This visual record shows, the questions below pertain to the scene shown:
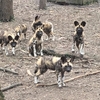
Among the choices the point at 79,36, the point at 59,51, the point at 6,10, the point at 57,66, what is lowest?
the point at 59,51

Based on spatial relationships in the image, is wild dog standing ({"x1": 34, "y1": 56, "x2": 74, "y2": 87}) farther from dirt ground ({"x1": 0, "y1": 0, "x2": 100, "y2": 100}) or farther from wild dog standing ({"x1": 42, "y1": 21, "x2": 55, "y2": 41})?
wild dog standing ({"x1": 42, "y1": 21, "x2": 55, "y2": 41})

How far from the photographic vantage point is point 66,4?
2000cm

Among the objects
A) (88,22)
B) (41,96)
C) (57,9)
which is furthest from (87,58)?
(57,9)

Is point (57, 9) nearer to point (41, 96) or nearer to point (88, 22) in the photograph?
point (88, 22)

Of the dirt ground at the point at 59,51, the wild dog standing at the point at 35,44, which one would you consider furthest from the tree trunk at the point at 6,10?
the wild dog standing at the point at 35,44

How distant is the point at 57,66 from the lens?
25.0ft

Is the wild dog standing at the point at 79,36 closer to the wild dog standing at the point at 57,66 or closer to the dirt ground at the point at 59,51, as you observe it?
the dirt ground at the point at 59,51

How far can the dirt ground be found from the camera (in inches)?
294

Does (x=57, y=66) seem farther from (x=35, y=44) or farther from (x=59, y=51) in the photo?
(x=35, y=44)

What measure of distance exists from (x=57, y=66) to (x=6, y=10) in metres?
7.88

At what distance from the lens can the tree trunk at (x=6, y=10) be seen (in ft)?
48.8

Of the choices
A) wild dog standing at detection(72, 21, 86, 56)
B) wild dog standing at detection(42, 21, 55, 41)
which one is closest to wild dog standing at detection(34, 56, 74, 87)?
wild dog standing at detection(72, 21, 86, 56)

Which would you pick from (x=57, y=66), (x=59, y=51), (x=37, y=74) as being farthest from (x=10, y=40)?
(x=57, y=66)

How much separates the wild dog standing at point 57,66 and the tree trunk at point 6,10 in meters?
7.35
